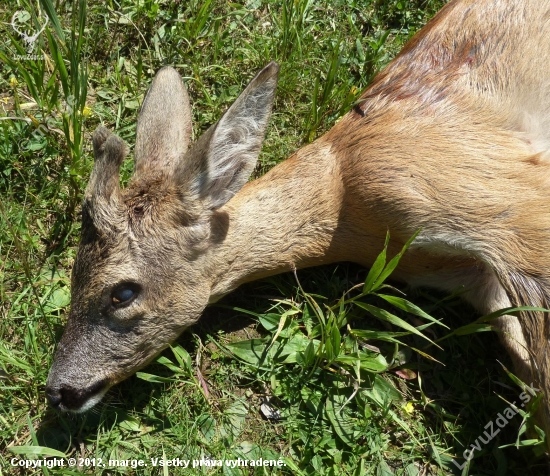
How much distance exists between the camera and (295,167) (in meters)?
4.74

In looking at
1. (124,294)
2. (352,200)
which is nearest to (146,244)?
(124,294)

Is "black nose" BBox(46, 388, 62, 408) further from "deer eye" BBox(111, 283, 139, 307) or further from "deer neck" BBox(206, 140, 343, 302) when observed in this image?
"deer neck" BBox(206, 140, 343, 302)

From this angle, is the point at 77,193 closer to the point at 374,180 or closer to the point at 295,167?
the point at 295,167

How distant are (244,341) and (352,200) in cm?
125

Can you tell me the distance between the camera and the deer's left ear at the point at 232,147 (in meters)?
3.96

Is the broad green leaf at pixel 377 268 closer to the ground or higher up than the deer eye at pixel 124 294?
higher up

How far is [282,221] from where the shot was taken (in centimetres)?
462

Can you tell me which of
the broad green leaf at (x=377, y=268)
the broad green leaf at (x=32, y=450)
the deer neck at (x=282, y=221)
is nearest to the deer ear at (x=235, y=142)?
the deer neck at (x=282, y=221)

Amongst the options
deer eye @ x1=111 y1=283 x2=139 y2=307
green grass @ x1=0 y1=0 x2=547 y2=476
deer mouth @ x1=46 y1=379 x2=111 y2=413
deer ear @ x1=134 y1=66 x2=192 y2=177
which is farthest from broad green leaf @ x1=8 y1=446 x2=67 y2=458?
deer ear @ x1=134 y1=66 x2=192 y2=177

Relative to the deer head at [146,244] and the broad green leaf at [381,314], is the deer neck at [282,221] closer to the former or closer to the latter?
the deer head at [146,244]

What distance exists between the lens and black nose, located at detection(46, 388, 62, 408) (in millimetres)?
4363

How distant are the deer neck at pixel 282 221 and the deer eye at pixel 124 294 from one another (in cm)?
54

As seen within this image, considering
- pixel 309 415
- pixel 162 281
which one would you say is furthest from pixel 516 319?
→ pixel 162 281

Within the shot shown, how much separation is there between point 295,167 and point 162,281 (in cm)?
118
